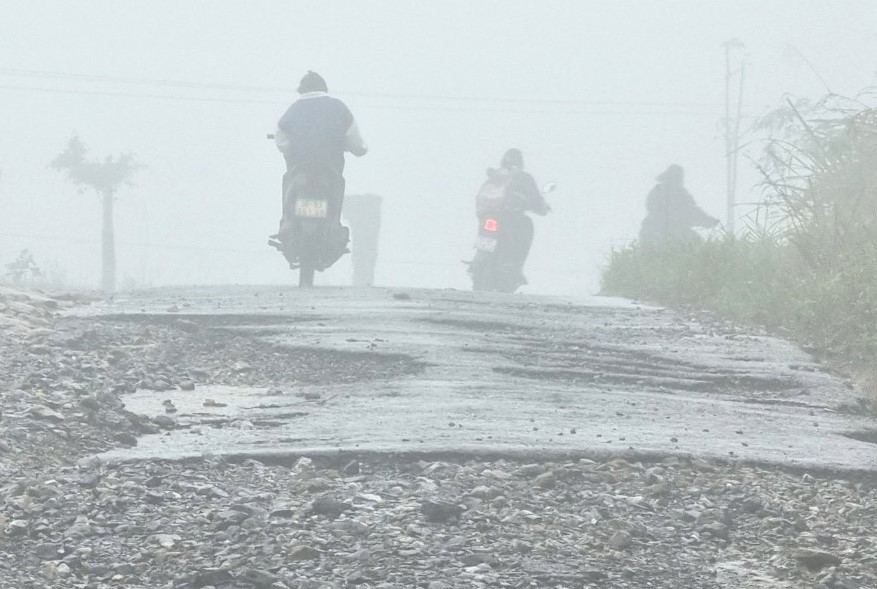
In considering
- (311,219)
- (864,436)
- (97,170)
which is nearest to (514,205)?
(311,219)

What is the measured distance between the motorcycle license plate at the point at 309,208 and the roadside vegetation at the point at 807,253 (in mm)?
2830

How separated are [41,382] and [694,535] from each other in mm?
2881

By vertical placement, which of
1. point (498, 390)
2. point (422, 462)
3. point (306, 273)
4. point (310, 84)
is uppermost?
point (310, 84)

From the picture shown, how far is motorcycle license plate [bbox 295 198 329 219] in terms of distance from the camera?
1088cm

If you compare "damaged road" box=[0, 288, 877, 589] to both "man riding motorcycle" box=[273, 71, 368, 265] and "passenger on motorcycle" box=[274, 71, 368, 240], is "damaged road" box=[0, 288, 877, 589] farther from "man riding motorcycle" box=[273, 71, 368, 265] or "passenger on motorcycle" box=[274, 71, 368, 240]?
"passenger on motorcycle" box=[274, 71, 368, 240]

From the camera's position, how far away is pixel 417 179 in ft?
479

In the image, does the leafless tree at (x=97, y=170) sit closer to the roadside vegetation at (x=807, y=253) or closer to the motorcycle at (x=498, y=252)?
the motorcycle at (x=498, y=252)

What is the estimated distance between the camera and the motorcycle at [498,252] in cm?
1552

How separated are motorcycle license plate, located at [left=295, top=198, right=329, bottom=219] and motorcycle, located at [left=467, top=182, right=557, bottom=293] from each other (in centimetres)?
474

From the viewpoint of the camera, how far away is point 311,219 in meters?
10.9

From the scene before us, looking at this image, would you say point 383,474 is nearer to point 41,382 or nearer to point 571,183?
point 41,382

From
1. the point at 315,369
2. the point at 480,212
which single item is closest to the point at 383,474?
the point at 315,369

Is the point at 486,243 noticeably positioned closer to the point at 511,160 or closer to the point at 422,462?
the point at 511,160

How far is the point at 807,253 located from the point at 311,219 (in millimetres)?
4024
